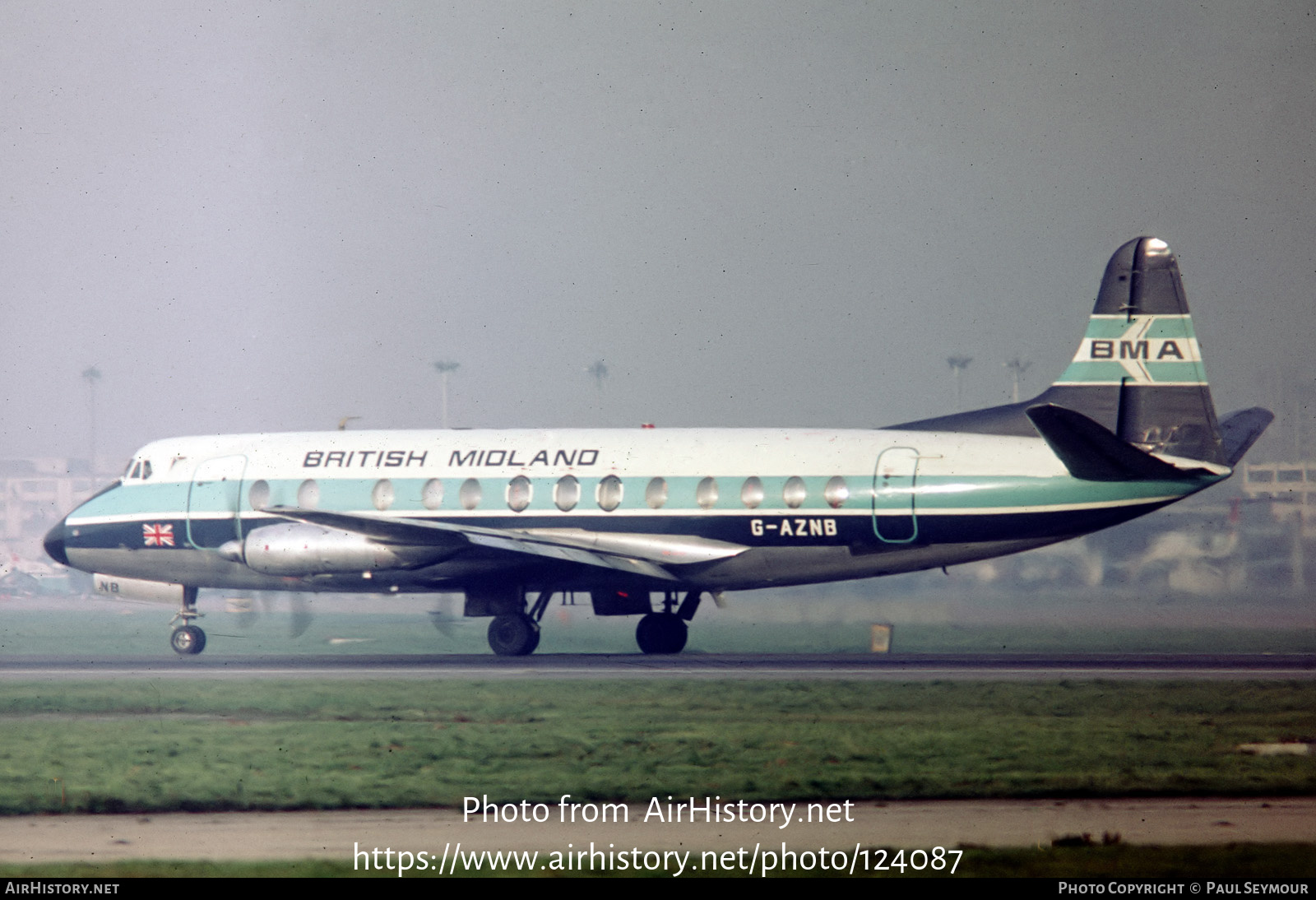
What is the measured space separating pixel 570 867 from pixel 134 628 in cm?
3946

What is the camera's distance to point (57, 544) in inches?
1382

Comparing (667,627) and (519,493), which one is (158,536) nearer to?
(519,493)

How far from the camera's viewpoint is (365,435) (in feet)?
109

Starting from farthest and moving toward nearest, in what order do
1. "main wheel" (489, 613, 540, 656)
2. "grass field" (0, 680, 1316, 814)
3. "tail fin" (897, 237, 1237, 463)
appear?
"main wheel" (489, 613, 540, 656) → "tail fin" (897, 237, 1237, 463) → "grass field" (0, 680, 1316, 814)

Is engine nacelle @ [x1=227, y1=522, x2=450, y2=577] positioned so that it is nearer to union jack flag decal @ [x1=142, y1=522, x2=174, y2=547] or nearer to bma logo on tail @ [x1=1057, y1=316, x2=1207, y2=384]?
union jack flag decal @ [x1=142, y1=522, x2=174, y2=547]

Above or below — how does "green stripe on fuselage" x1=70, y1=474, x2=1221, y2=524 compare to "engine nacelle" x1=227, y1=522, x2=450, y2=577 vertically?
above

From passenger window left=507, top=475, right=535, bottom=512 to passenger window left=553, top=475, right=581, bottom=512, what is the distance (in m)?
0.56

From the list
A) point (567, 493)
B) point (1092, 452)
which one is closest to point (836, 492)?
point (1092, 452)

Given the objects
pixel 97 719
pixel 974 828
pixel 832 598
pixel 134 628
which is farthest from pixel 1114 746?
pixel 134 628

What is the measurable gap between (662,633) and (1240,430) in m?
12.6

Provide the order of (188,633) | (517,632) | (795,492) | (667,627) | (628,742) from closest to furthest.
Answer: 1. (628,742)
2. (795,492)
3. (517,632)
4. (667,627)
5. (188,633)

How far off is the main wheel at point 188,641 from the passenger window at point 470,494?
737 centimetres

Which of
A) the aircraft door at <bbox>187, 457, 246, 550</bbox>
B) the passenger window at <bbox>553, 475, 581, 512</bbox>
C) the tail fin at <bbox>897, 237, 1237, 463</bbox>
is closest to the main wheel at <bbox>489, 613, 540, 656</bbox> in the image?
the passenger window at <bbox>553, 475, 581, 512</bbox>

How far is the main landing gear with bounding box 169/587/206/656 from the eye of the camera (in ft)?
111
